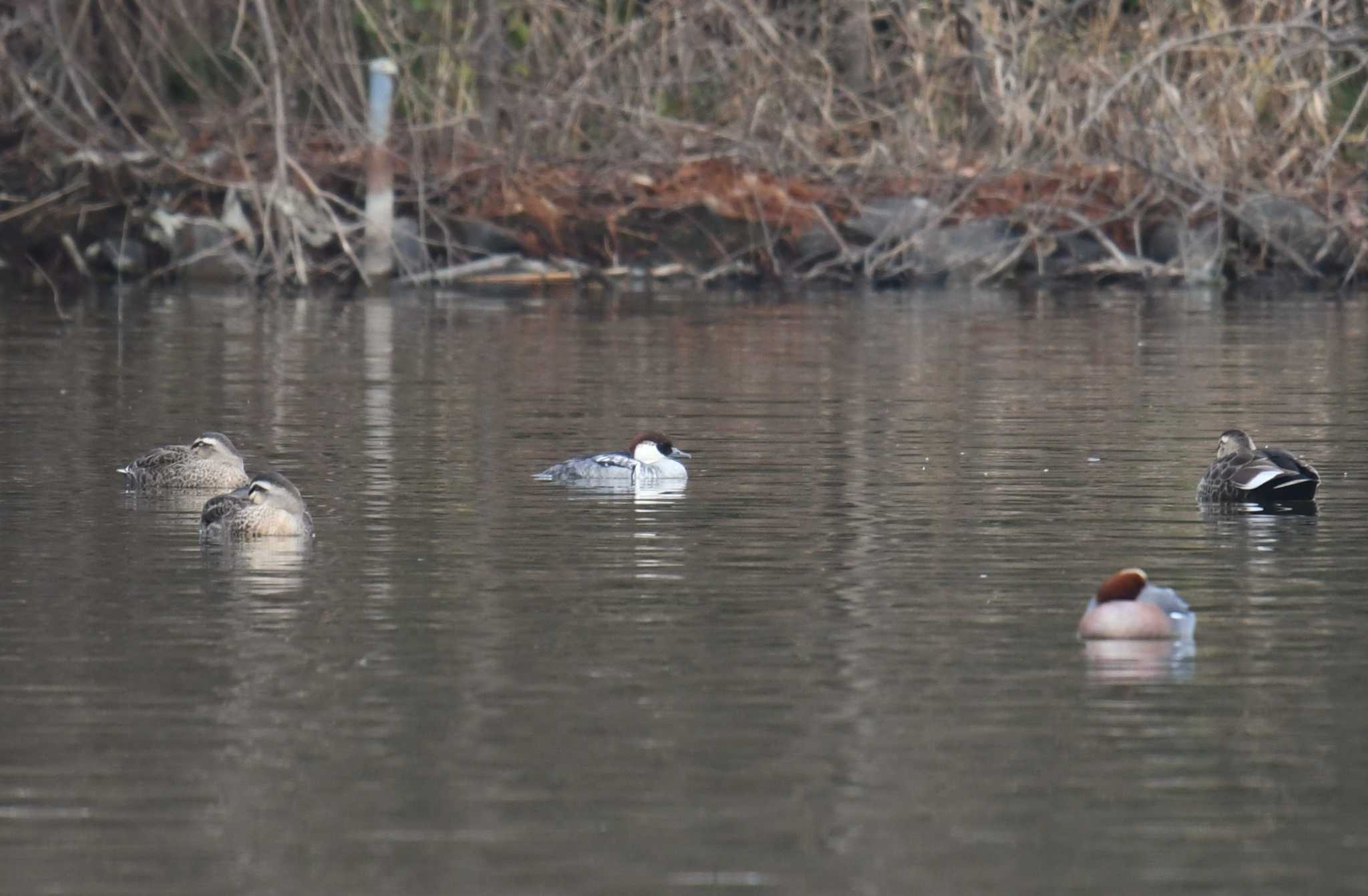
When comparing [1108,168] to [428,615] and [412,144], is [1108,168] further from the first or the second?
[428,615]

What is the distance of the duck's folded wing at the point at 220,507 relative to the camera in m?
12.6

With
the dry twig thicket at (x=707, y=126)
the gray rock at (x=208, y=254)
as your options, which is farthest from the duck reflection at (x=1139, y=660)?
the gray rock at (x=208, y=254)

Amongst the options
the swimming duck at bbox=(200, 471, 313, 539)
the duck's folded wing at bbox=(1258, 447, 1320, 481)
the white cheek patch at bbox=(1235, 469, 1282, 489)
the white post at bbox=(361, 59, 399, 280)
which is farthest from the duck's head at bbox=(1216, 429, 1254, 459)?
the white post at bbox=(361, 59, 399, 280)

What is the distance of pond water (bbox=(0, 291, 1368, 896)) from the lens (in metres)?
7.12

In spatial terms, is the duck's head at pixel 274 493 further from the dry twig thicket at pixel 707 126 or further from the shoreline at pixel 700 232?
the shoreline at pixel 700 232

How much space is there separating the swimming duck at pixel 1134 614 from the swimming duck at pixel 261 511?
13.0ft

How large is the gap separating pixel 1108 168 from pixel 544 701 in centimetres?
2549

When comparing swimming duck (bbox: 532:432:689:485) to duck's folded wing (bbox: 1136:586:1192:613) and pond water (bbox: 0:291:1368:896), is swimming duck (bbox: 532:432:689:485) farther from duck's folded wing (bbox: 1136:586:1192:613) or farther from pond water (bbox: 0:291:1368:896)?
duck's folded wing (bbox: 1136:586:1192:613)

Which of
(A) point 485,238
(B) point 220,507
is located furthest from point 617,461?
(A) point 485,238

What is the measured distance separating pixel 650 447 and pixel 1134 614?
18.0ft

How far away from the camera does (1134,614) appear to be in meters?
9.68

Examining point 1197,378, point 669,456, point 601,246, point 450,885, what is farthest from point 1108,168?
point 450,885

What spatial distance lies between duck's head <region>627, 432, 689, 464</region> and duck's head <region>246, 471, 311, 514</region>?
2680 mm

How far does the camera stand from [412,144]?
33375mm
